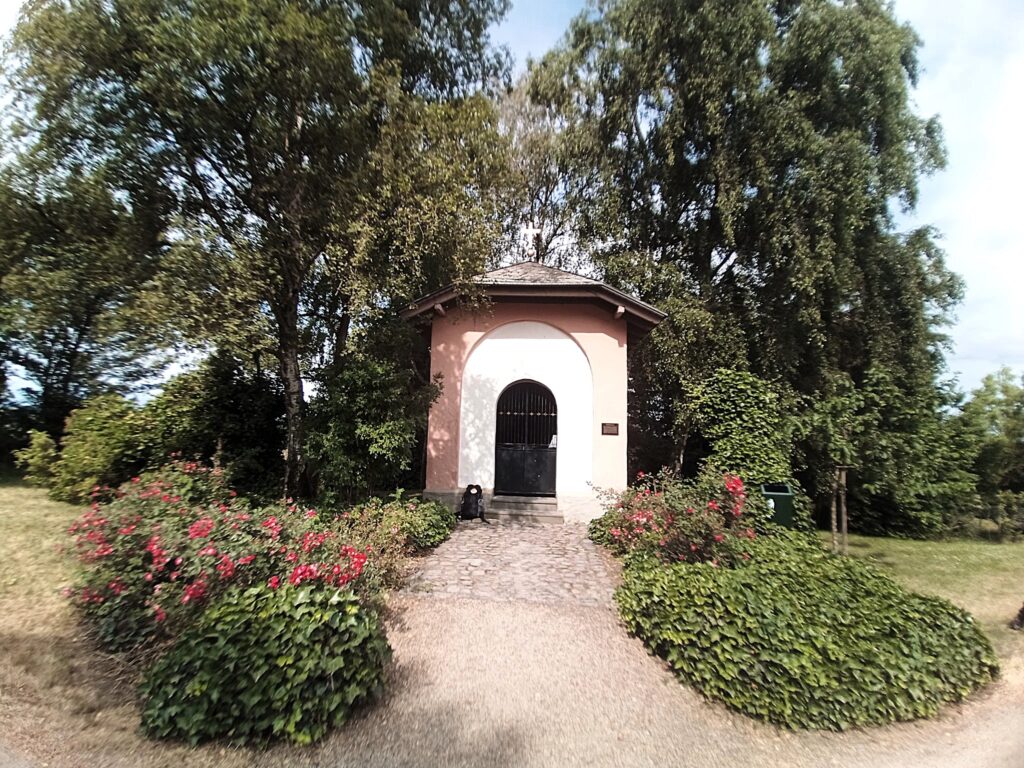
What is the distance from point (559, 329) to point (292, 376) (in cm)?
538

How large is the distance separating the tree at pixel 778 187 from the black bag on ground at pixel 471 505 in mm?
5717

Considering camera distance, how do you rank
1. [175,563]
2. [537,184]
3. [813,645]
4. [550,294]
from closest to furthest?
[813,645], [175,563], [550,294], [537,184]

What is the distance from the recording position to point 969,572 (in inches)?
331

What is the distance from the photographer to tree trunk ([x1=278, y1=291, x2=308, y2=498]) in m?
8.80

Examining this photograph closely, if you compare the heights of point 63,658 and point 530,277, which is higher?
point 530,277

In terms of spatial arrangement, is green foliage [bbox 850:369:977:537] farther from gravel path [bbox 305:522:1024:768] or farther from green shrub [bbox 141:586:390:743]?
green shrub [bbox 141:586:390:743]

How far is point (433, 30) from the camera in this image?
36.2 feet

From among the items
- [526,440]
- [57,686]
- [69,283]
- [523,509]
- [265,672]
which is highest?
[69,283]

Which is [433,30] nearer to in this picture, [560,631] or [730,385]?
[730,385]

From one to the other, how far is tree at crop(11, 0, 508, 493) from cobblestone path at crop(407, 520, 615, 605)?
3597 millimetres

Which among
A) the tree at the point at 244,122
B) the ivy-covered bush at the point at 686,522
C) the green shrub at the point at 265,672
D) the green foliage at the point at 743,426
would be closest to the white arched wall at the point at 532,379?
the ivy-covered bush at the point at 686,522

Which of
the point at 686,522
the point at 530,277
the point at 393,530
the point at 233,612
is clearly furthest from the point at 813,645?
the point at 530,277

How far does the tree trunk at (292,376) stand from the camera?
346 inches

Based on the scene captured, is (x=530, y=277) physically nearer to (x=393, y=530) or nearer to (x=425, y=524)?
(x=425, y=524)
